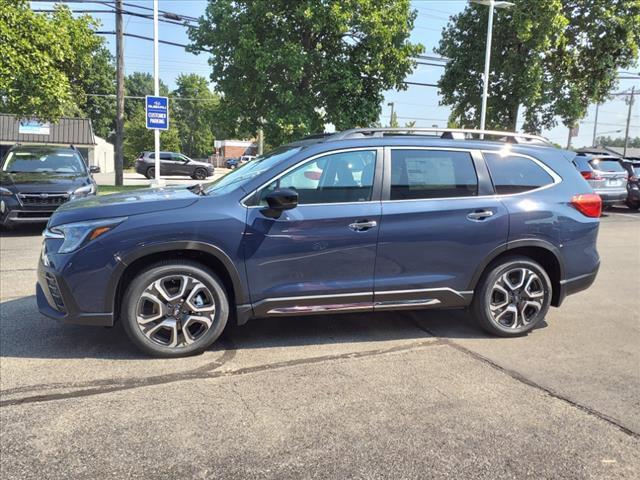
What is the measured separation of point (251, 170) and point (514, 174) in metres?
2.35

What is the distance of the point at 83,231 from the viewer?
12.4 ft

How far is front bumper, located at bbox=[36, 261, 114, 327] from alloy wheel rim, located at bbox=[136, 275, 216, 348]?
284 mm

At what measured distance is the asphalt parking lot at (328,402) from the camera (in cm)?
268

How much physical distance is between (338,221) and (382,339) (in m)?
1.18

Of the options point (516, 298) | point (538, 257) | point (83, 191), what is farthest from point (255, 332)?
point (83, 191)

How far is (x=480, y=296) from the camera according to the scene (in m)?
4.51

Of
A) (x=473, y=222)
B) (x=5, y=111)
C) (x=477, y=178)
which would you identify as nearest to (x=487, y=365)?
(x=473, y=222)

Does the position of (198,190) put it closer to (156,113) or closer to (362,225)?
(362,225)

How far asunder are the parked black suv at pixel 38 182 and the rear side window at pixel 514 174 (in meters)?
8.14

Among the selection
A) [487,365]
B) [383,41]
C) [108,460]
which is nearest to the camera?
[108,460]

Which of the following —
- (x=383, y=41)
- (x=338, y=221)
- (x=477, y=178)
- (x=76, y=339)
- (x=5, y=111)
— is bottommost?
(x=76, y=339)

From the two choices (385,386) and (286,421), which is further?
(385,386)

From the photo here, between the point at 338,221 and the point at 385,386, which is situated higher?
the point at 338,221

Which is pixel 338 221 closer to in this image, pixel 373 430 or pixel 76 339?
pixel 373 430
